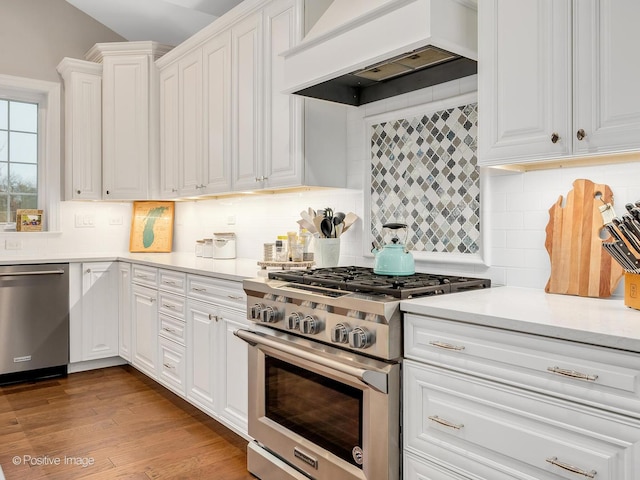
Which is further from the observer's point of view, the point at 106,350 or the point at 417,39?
the point at 106,350

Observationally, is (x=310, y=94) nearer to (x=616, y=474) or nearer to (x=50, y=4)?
(x=616, y=474)

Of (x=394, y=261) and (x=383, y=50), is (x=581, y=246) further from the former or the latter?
(x=383, y=50)

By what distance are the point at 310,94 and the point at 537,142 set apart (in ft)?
3.94

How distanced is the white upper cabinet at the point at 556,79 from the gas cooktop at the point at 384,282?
0.49 m

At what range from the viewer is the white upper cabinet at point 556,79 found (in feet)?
4.92

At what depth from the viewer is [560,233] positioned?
193 centimetres

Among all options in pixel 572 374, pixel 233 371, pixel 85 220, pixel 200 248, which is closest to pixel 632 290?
pixel 572 374

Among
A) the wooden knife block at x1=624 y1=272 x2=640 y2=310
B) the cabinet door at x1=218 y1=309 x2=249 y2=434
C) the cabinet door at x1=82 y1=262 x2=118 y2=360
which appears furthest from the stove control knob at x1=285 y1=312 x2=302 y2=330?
the cabinet door at x1=82 y1=262 x2=118 y2=360

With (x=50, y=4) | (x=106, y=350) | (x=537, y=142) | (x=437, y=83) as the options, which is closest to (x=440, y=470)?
(x=537, y=142)

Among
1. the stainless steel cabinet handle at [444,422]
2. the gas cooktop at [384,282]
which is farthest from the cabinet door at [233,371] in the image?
the stainless steel cabinet handle at [444,422]

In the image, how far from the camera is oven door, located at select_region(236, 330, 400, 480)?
172cm

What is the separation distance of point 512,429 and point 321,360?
2.36 feet

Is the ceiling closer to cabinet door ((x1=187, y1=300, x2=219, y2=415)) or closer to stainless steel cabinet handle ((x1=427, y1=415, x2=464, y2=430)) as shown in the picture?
cabinet door ((x1=187, y1=300, x2=219, y2=415))

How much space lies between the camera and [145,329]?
11.8 ft
